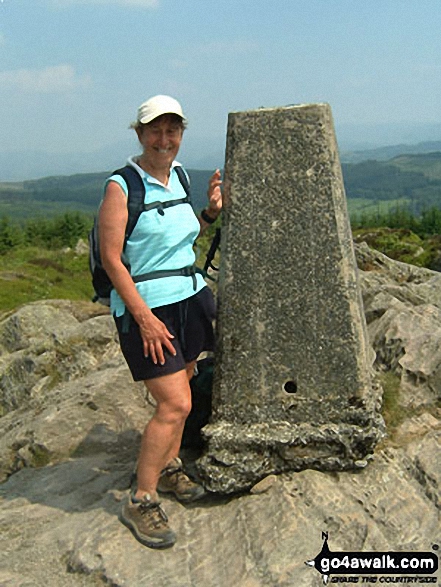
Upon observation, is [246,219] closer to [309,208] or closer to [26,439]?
[309,208]

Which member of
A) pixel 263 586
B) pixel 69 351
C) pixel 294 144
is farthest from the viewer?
pixel 69 351

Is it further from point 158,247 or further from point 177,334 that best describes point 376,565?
point 158,247

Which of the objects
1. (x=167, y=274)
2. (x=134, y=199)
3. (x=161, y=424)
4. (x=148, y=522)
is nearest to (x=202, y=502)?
(x=148, y=522)

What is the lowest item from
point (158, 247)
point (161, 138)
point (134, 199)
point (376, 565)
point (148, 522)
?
point (376, 565)

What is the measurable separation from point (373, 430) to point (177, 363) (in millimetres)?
2160

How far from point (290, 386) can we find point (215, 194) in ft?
6.87

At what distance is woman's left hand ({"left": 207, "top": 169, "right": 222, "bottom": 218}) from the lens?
6.38m

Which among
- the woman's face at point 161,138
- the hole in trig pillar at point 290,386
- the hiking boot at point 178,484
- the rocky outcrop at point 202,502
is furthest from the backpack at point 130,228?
the rocky outcrop at point 202,502

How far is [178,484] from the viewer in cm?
633

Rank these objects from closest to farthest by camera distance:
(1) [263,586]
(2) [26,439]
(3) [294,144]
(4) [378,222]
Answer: (1) [263,586] < (3) [294,144] < (2) [26,439] < (4) [378,222]

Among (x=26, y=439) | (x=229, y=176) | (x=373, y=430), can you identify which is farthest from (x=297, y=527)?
(x=26, y=439)

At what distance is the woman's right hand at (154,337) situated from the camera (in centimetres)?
537

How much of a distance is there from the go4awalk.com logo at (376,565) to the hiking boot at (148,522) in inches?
51.4

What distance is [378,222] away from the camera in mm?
Result: 119188
